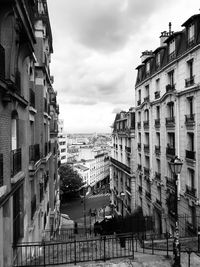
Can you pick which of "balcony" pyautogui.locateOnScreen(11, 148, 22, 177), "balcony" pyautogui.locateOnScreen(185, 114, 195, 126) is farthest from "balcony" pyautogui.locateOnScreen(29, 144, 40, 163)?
"balcony" pyautogui.locateOnScreen(185, 114, 195, 126)

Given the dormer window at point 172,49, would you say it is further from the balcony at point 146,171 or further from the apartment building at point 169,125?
the balcony at point 146,171

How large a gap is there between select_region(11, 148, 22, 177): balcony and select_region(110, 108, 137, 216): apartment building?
22.6 m

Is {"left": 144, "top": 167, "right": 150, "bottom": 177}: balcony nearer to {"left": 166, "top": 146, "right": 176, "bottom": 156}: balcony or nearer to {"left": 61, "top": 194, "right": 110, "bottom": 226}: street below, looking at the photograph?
{"left": 166, "top": 146, "right": 176, "bottom": 156}: balcony

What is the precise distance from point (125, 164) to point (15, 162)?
2706 cm

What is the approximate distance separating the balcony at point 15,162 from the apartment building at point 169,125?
42.0ft

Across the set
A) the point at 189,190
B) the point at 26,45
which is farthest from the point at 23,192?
the point at 189,190

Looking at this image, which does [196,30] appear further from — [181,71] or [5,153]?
[5,153]

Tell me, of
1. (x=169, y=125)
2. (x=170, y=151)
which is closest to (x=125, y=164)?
(x=170, y=151)

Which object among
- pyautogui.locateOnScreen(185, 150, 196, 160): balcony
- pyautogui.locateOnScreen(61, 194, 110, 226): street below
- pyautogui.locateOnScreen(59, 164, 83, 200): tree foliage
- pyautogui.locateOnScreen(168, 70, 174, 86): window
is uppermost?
→ pyautogui.locateOnScreen(168, 70, 174, 86): window

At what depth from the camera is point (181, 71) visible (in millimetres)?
19328

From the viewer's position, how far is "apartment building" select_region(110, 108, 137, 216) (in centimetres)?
3192

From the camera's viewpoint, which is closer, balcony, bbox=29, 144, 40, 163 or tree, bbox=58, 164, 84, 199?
balcony, bbox=29, 144, 40, 163

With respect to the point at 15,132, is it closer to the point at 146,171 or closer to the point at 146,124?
the point at 146,124

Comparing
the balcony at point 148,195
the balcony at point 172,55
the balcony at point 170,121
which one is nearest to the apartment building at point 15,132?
the balcony at point 170,121
